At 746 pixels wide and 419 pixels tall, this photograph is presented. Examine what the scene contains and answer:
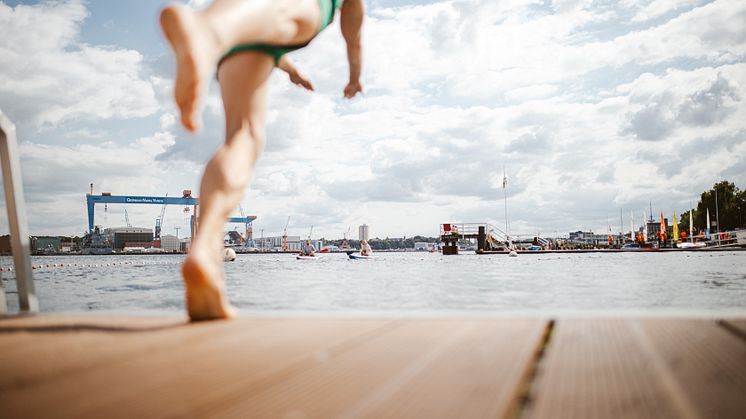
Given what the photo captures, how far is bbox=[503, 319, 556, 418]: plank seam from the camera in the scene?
682 mm

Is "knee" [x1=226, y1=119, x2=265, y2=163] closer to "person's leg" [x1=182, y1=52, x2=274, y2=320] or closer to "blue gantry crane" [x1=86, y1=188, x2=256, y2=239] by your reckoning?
"person's leg" [x1=182, y1=52, x2=274, y2=320]

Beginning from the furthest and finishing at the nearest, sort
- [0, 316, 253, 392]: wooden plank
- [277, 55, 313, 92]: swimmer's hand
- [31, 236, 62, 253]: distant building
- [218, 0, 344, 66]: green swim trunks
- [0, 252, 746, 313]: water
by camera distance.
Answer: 1. [31, 236, 62, 253]: distant building
2. [0, 252, 746, 313]: water
3. [277, 55, 313, 92]: swimmer's hand
4. [218, 0, 344, 66]: green swim trunks
5. [0, 316, 253, 392]: wooden plank

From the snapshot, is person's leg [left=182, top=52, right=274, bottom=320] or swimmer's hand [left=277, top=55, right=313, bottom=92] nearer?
person's leg [left=182, top=52, right=274, bottom=320]

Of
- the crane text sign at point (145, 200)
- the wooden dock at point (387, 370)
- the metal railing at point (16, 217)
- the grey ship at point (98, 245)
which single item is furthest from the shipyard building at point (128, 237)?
the wooden dock at point (387, 370)

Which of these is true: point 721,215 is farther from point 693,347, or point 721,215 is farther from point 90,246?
point 90,246

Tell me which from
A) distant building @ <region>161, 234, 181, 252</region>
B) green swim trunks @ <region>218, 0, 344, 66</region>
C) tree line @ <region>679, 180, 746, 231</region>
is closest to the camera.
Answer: green swim trunks @ <region>218, 0, 344, 66</region>

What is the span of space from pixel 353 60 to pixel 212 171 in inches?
41.3

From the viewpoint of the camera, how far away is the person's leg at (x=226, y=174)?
1.64 m

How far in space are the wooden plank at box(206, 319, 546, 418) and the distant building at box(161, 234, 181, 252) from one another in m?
106

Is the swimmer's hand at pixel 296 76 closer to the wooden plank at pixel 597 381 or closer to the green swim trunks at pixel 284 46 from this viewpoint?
the green swim trunks at pixel 284 46

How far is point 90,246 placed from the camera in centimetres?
8894

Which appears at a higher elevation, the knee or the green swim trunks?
the green swim trunks

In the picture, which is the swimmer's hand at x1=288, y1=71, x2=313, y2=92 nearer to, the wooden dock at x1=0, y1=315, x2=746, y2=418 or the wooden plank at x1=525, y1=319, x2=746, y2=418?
the wooden dock at x1=0, y1=315, x2=746, y2=418

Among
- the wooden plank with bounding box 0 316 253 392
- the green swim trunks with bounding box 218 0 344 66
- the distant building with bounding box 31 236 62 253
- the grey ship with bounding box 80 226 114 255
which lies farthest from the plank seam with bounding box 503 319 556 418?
the distant building with bounding box 31 236 62 253
